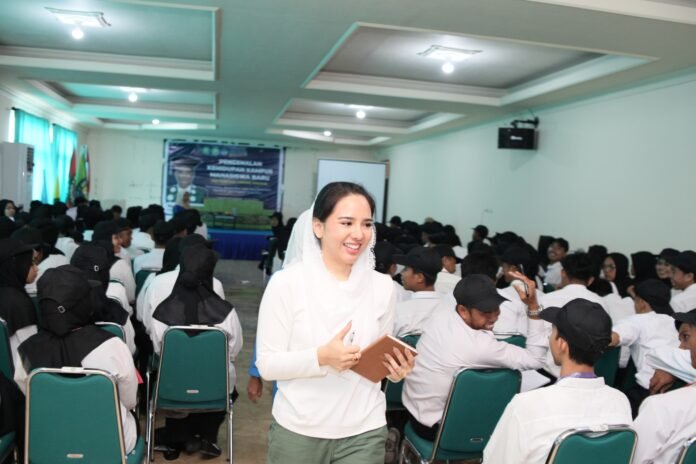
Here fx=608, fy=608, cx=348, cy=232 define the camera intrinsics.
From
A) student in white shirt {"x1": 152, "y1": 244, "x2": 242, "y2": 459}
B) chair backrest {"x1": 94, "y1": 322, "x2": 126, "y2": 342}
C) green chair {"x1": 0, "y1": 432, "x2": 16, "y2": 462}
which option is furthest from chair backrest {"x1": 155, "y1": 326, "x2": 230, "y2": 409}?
green chair {"x1": 0, "y1": 432, "x2": 16, "y2": 462}

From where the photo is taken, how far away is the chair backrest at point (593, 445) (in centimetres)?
189

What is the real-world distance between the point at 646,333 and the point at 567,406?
189cm

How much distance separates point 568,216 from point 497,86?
2.13 m

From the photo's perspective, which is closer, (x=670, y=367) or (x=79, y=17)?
(x=670, y=367)

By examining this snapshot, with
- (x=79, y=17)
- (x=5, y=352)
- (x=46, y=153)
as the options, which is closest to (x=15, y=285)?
(x=5, y=352)

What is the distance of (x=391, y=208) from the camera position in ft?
53.3

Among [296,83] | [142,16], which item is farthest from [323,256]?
[296,83]

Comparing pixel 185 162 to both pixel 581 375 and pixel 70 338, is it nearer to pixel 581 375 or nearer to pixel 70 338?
pixel 70 338

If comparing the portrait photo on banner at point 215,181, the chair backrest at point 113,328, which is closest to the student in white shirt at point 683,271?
the chair backrest at point 113,328

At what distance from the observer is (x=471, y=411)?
2.74 metres

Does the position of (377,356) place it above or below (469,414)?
above

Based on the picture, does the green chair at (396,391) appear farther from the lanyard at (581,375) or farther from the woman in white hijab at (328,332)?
the woman in white hijab at (328,332)

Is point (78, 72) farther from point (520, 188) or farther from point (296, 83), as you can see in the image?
point (520, 188)

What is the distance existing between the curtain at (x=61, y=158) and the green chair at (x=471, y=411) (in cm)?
1171
